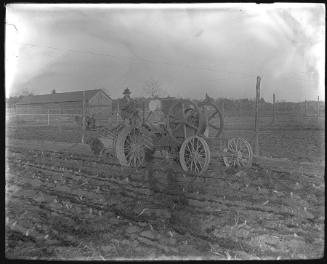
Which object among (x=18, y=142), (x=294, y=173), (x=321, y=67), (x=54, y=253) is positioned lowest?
(x=54, y=253)

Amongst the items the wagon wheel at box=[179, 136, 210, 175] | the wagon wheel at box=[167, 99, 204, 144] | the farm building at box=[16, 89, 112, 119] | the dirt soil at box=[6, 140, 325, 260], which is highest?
the farm building at box=[16, 89, 112, 119]

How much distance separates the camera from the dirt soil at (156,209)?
3135mm

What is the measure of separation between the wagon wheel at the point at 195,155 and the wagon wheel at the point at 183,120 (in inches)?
4.6

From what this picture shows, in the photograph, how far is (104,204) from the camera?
3.32 m

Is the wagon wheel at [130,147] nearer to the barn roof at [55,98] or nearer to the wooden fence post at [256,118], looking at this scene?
the barn roof at [55,98]

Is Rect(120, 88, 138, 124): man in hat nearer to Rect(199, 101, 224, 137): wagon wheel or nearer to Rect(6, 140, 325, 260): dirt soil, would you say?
Rect(6, 140, 325, 260): dirt soil

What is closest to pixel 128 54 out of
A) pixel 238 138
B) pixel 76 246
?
pixel 238 138

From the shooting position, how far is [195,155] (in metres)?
3.35

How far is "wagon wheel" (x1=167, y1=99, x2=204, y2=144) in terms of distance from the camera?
3.44m

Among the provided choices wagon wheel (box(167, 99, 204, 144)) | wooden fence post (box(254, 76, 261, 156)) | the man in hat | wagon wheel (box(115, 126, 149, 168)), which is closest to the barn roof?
the man in hat

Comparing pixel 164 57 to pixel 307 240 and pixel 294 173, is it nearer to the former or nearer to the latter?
pixel 294 173

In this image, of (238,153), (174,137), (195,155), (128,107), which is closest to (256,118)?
(238,153)

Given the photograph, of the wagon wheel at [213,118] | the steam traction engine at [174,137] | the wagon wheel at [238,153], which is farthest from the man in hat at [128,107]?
the wagon wheel at [238,153]

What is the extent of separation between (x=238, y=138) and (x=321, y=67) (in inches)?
42.5
